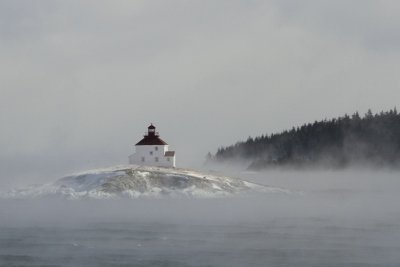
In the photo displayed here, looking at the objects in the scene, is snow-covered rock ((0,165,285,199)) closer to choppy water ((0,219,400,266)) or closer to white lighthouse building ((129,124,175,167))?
white lighthouse building ((129,124,175,167))

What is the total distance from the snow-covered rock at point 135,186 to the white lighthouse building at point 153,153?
7.09 m

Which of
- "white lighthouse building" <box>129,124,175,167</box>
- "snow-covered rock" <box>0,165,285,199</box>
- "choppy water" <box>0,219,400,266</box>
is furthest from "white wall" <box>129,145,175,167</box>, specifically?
"choppy water" <box>0,219,400,266</box>

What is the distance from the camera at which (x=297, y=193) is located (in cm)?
12788

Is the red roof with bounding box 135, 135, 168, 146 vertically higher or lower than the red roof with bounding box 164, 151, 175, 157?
higher

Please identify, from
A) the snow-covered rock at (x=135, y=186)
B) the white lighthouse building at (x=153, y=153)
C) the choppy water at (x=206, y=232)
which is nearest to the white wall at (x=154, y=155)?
the white lighthouse building at (x=153, y=153)

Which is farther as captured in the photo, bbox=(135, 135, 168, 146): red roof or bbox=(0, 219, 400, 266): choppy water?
bbox=(135, 135, 168, 146): red roof

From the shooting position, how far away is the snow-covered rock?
385ft

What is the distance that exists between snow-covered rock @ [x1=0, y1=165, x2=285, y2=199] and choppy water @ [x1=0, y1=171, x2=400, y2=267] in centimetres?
202

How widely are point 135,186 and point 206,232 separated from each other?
41492 millimetres

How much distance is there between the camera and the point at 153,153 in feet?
441

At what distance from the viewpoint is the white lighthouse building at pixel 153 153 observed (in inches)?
5271

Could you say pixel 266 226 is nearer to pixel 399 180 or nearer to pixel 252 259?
pixel 252 259

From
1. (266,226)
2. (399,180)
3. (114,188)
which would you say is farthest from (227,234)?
(399,180)

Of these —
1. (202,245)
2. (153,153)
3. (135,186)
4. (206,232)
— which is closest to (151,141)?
(153,153)
